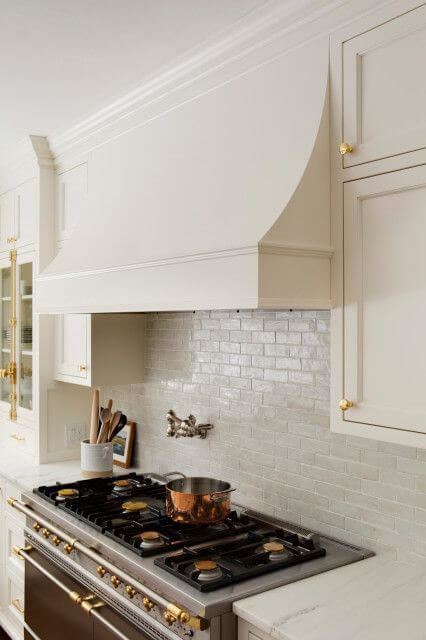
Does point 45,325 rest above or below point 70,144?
below

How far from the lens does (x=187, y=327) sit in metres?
3.02

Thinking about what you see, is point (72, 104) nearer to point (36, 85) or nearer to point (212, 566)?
→ point (36, 85)

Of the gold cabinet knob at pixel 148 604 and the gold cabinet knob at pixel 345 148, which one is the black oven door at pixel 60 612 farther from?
the gold cabinet knob at pixel 345 148

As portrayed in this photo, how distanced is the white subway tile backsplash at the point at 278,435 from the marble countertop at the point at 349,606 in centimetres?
16

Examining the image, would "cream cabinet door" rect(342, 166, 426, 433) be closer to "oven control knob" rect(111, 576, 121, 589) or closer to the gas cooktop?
the gas cooktop

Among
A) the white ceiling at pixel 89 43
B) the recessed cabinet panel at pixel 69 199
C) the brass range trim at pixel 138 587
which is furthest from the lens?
the recessed cabinet panel at pixel 69 199

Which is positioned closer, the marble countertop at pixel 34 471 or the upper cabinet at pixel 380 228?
the upper cabinet at pixel 380 228

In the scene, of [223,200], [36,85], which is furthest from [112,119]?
[223,200]

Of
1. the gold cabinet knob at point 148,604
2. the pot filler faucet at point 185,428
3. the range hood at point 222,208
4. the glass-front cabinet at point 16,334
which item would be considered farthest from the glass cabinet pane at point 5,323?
the gold cabinet knob at point 148,604

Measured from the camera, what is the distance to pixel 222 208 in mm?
2066

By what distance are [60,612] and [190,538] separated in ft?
2.53

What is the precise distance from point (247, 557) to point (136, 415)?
1.51 meters

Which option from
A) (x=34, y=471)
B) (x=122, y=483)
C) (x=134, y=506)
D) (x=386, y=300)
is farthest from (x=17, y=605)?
(x=386, y=300)

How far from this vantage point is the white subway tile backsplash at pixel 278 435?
205 cm
